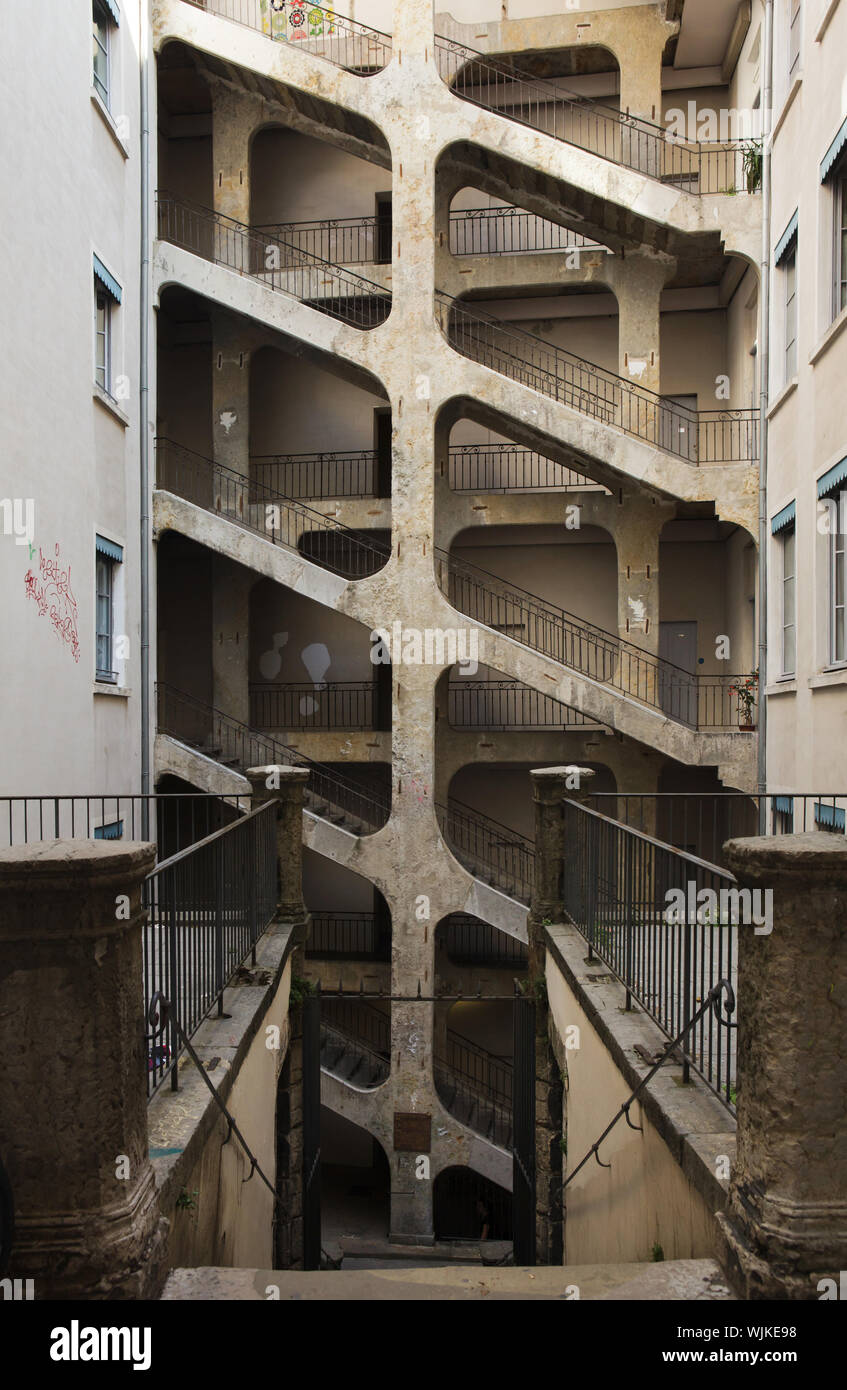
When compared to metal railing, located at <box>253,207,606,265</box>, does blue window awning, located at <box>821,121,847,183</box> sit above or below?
below

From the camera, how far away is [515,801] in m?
20.9

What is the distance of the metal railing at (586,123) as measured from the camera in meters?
18.1

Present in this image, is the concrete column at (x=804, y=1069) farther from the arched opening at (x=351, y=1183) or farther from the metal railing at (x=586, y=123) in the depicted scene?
the metal railing at (x=586, y=123)

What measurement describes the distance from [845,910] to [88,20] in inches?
594

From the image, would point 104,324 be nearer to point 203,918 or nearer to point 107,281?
point 107,281

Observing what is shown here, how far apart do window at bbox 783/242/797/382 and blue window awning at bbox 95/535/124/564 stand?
976 cm

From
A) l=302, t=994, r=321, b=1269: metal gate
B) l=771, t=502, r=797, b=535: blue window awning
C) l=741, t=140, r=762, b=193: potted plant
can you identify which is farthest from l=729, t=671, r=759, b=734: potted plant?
l=302, t=994, r=321, b=1269: metal gate

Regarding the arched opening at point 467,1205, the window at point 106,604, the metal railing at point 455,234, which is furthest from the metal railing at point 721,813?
the metal railing at point 455,234

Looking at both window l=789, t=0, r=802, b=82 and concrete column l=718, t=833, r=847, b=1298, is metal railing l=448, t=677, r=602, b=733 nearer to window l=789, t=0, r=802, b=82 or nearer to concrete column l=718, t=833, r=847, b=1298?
window l=789, t=0, r=802, b=82

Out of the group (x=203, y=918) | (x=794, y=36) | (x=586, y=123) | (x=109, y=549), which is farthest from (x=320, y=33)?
(x=203, y=918)

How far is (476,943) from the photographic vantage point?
67.3ft

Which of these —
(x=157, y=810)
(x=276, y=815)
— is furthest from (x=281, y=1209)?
(x=157, y=810)

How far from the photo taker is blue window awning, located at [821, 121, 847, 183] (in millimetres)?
10820

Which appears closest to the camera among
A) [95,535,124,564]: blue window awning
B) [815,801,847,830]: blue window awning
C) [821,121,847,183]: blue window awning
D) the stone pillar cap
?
the stone pillar cap
